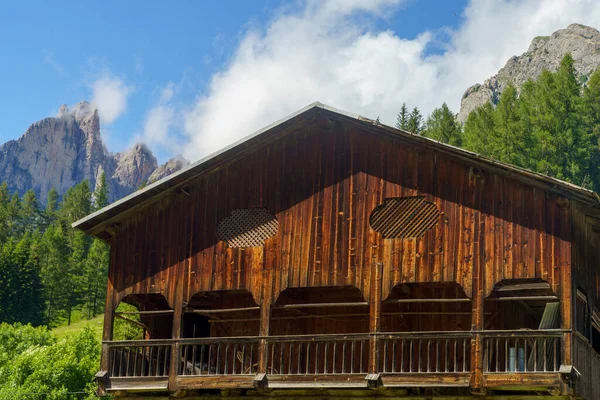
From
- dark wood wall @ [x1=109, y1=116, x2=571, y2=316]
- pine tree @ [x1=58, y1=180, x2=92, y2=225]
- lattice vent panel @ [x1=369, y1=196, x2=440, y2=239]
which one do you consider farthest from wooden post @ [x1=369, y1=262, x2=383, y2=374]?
pine tree @ [x1=58, y1=180, x2=92, y2=225]

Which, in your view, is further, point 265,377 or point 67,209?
point 67,209

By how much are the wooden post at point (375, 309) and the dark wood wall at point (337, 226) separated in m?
0.15

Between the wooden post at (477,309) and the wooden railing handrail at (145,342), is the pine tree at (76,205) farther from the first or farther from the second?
the wooden post at (477,309)

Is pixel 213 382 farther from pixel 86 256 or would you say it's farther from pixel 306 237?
pixel 86 256

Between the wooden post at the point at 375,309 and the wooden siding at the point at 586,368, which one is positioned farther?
the wooden post at the point at 375,309

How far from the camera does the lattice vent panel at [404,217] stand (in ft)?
81.1

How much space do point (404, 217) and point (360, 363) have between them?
143 inches

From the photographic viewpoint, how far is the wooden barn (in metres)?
23.5

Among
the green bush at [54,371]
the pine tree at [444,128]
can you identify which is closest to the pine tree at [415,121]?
the pine tree at [444,128]

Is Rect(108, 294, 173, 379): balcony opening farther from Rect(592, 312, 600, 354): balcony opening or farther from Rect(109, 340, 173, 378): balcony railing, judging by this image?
Rect(592, 312, 600, 354): balcony opening

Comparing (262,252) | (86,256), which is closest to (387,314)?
(262,252)

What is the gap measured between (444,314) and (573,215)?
4.57 meters

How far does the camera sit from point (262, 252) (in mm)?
26203

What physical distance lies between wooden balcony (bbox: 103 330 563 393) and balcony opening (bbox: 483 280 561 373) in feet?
0.14
